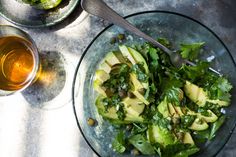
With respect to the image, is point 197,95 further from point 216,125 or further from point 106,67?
point 106,67

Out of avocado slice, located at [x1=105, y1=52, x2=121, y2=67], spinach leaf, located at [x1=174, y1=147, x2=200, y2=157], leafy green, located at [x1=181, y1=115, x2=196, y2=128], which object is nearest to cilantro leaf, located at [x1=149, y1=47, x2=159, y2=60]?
avocado slice, located at [x1=105, y1=52, x2=121, y2=67]

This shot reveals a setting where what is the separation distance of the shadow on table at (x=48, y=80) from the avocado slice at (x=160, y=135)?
0.41m

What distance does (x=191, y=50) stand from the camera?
156cm

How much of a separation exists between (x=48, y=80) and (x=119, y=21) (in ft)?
1.30

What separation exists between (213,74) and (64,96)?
557 mm

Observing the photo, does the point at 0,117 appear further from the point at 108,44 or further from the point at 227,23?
the point at 227,23

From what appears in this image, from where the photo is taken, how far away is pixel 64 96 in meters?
1.75

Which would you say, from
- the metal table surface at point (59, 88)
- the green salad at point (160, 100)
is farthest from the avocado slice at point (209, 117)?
the metal table surface at point (59, 88)

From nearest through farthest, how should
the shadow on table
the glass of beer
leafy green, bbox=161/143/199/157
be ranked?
leafy green, bbox=161/143/199/157 < the glass of beer < the shadow on table

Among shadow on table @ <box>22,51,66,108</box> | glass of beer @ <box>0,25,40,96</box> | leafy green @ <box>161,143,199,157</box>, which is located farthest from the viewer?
shadow on table @ <box>22,51,66,108</box>

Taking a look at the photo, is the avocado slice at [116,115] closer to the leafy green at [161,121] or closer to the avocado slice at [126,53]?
the leafy green at [161,121]

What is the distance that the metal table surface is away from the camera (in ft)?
5.57

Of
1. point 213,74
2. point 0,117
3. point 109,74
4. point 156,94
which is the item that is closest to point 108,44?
point 109,74

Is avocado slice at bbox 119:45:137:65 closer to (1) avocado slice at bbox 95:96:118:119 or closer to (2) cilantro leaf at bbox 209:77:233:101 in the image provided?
(1) avocado slice at bbox 95:96:118:119
